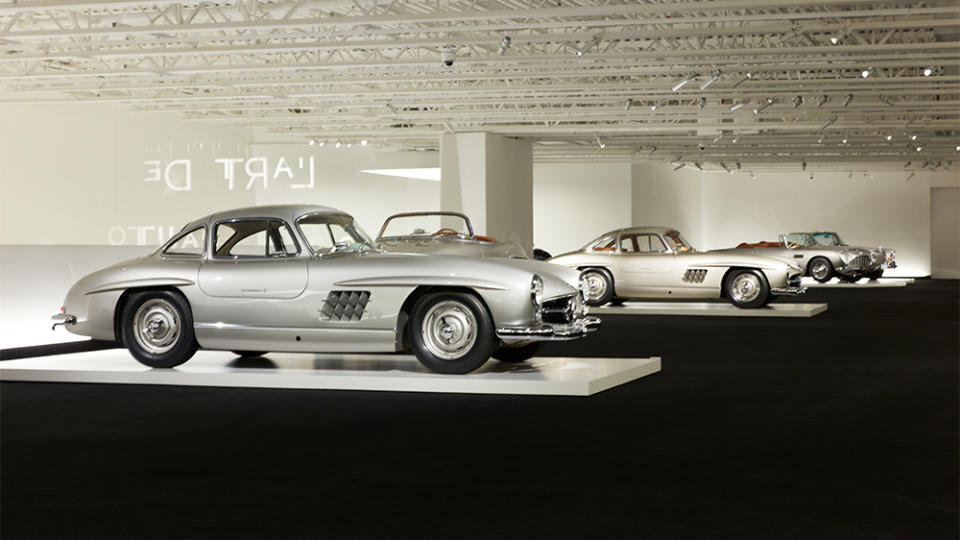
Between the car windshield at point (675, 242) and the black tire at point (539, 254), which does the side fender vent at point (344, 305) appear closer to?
the car windshield at point (675, 242)

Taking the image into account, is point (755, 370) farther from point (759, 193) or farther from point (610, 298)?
point (759, 193)

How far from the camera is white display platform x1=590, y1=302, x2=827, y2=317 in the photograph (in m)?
16.6

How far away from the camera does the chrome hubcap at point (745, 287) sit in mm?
17281

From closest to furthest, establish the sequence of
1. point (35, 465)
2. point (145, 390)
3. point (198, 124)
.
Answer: point (35, 465)
point (145, 390)
point (198, 124)

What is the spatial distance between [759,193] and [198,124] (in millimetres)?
25247

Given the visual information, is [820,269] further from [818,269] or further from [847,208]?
[847,208]

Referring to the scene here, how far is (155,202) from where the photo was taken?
18.3 metres

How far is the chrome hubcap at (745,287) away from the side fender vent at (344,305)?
1002 cm

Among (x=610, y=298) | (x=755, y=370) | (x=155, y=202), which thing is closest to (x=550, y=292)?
(x=755, y=370)

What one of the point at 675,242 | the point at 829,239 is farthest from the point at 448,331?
the point at 829,239

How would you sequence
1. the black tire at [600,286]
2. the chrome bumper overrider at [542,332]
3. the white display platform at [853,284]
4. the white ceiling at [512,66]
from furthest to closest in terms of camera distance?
1. the white display platform at [853,284]
2. the black tire at [600,286]
3. the white ceiling at [512,66]
4. the chrome bumper overrider at [542,332]

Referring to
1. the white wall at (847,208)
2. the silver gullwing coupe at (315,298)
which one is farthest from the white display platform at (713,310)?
the white wall at (847,208)

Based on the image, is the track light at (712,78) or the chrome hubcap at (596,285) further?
the chrome hubcap at (596,285)

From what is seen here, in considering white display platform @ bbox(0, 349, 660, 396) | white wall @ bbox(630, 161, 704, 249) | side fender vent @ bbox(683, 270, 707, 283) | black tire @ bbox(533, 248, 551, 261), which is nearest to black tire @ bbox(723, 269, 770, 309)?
side fender vent @ bbox(683, 270, 707, 283)
